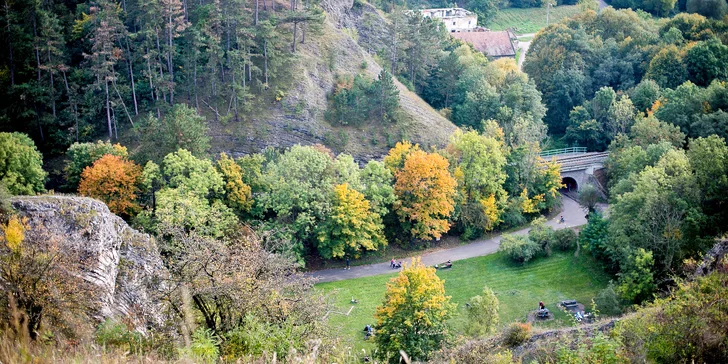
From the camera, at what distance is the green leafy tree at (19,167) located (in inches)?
1384

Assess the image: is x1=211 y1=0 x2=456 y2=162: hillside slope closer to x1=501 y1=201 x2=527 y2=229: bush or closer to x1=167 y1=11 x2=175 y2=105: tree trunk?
x1=167 y1=11 x2=175 y2=105: tree trunk

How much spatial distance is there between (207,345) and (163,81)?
120 ft

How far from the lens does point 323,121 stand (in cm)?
4866

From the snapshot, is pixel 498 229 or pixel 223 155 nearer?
pixel 223 155

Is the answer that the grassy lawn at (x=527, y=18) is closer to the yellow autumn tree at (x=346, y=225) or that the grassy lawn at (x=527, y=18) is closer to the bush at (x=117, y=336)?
the yellow autumn tree at (x=346, y=225)

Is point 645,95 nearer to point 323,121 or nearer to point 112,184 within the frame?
point 323,121

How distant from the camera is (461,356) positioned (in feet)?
67.1

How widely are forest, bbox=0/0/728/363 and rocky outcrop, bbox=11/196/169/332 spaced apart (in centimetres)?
18

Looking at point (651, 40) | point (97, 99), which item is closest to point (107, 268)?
point (97, 99)

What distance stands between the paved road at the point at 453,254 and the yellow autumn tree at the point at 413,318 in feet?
39.7

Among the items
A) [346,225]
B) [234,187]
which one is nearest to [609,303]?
[346,225]

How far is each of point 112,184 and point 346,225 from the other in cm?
1489

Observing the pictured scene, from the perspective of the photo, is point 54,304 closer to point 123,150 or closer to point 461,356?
point 461,356

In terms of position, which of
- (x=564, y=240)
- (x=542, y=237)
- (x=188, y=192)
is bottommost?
(x=564, y=240)
